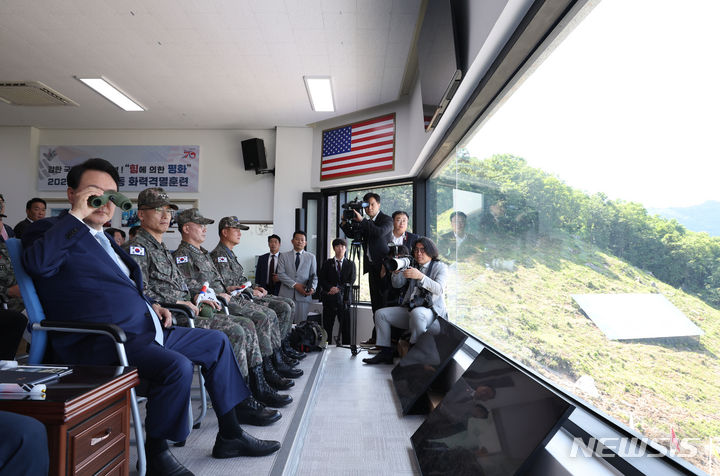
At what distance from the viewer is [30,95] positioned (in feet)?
17.5

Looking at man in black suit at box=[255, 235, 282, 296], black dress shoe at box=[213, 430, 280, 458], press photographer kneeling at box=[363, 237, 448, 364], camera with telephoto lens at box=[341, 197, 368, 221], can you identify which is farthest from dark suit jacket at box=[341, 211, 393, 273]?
black dress shoe at box=[213, 430, 280, 458]

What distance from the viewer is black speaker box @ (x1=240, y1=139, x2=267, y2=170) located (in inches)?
255

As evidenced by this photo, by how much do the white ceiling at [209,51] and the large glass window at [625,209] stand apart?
7.03ft

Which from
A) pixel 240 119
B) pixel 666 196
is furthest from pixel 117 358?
pixel 240 119

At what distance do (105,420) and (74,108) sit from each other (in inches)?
242

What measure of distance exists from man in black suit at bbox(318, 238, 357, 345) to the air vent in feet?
13.0

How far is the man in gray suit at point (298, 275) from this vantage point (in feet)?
17.8

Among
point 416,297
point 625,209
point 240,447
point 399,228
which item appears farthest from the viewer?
point 399,228

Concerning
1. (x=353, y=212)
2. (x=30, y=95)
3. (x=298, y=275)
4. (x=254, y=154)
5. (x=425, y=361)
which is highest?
(x=30, y=95)

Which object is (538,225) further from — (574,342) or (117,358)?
(117,358)

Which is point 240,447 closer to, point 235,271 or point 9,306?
point 235,271

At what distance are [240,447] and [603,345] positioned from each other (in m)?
1.55

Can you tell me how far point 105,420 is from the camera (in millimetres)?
1094

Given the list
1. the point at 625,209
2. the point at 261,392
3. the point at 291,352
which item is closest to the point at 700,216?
the point at 625,209
